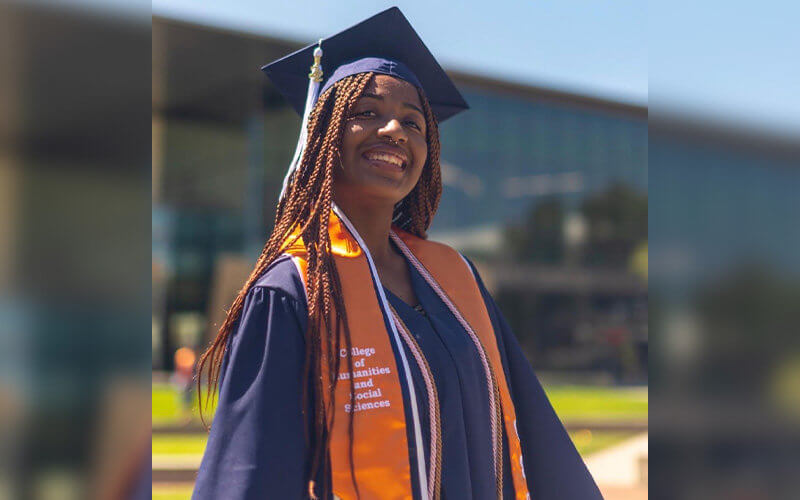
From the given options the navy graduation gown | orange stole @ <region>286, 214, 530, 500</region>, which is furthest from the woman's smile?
the navy graduation gown

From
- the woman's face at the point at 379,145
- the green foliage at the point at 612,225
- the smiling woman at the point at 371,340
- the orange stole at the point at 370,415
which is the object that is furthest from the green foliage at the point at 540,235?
the orange stole at the point at 370,415

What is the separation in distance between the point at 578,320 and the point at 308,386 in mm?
25806

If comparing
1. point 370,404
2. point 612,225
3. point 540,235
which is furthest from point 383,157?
point 612,225

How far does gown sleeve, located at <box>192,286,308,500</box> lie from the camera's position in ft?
4.85

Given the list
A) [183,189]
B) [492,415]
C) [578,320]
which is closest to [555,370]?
[578,320]

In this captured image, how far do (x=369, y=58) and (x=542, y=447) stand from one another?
1.09 m

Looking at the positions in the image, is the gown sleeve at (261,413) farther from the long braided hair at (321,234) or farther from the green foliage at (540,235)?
the green foliage at (540,235)

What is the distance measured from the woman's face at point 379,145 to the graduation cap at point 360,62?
7 centimetres

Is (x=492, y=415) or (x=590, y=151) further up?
(x=590, y=151)

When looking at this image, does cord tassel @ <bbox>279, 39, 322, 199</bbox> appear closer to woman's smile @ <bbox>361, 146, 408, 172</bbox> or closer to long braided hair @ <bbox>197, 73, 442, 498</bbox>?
long braided hair @ <bbox>197, 73, 442, 498</bbox>

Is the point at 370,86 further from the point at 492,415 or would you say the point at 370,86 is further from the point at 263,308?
the point at 492,415

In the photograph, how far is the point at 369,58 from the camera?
79.7 inches

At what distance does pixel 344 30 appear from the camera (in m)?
2.06

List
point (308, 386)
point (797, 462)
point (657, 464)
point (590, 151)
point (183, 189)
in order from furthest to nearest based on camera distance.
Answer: point (590, 151) → point (183, 189) → point (308, 386) → point (657, 464) → point (797, 462)
